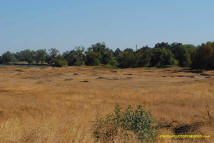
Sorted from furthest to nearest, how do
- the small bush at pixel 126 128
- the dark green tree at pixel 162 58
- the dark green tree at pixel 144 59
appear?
the dark green tree at pixel 144 59 → the dark green tree at pixel 162 58 → the small bush at pixel 126 128

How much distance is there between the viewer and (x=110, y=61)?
151875 mm

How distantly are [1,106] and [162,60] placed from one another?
103 m

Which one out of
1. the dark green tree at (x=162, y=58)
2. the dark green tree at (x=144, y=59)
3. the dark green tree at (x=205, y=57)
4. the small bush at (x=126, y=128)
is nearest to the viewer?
the small bush at (x=126, y=128)

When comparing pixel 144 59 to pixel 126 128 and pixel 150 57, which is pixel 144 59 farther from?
pixel 126 128

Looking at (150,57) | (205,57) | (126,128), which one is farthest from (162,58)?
(126,128)

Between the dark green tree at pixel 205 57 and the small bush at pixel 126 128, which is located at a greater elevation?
the dark green tree at pixel 205 57

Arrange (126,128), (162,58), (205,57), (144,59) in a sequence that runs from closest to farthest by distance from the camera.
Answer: (126,128), (205,57), (162,58), (144,59)

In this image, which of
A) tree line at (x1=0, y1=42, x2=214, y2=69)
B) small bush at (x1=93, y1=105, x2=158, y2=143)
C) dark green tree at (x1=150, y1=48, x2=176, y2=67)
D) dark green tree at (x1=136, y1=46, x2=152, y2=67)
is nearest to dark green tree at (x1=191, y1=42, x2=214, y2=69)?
tree line at (x1=0, y1=42, x2=214, y2=69)

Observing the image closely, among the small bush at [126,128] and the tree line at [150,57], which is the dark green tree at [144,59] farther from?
the small bush at [126,128]

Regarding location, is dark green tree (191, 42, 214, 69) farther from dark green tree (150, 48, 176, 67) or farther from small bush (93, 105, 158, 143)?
small bush (93, 105, 158, 143)

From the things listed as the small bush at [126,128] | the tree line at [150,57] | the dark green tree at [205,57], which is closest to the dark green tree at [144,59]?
the tree line at [150,57]

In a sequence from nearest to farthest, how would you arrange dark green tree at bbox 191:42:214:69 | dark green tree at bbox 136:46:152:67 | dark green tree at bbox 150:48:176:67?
dark green tree at bbox 191:42:214:69 → dark green tree at bbox 150:48:176:67 → dark green tree at bbox 136:46:152:67

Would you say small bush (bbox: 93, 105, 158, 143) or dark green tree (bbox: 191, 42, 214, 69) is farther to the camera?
dark green tree (bbox: 191, 42, 214, 69)

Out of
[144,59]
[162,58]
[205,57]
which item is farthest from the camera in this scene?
[144,59]
